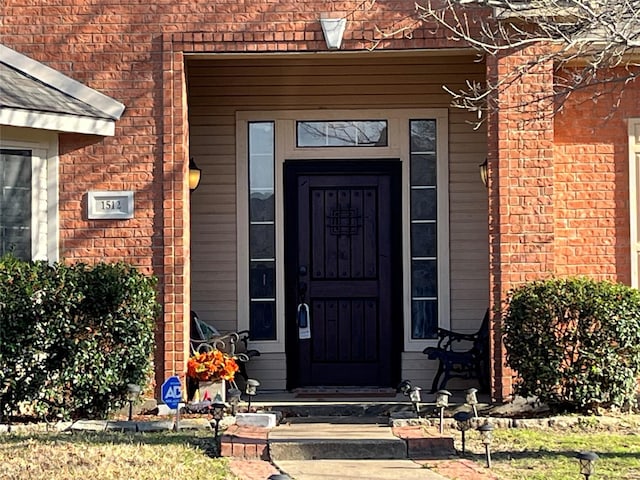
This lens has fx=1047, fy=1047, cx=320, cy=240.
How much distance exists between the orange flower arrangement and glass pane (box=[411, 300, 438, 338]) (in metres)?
2.17

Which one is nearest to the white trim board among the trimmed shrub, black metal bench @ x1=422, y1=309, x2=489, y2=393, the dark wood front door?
the trimmed shrub

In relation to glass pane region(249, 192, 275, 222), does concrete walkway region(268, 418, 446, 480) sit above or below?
below

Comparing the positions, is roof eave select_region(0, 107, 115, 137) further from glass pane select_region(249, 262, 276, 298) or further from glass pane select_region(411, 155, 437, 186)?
glass pane select_region(411, 155, 437, 186)

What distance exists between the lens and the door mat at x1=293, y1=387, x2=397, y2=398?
10.2 meters

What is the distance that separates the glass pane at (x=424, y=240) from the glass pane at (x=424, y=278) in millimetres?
92

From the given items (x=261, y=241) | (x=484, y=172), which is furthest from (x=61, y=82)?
(x=484, y=172)

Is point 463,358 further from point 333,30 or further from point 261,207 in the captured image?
point 333,30

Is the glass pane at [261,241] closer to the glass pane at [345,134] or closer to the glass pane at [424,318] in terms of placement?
the glass pane at [345,134]

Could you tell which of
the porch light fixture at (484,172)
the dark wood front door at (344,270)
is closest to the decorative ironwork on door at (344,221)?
the dark wood front door at (344,270)

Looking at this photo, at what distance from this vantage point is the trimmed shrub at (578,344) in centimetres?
844

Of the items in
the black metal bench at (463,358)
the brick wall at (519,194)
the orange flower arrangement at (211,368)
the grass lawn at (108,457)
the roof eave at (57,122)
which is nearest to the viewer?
the grass lawn at (108,457)

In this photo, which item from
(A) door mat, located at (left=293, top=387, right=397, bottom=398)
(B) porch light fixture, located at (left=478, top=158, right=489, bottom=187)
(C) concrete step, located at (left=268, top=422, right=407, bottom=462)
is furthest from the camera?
(A) door mat, located at (left=293, top=387, right=397, bottom=398)

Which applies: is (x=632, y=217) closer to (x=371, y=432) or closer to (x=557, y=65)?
(x=557, y=65)

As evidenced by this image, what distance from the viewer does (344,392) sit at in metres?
10.3
